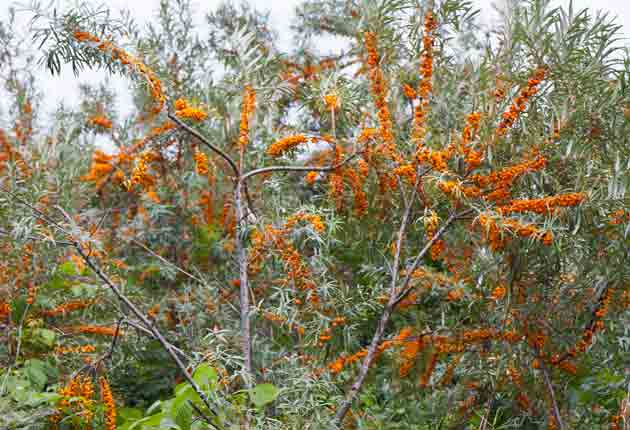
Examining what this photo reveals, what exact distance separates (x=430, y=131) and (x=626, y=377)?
1.25 m

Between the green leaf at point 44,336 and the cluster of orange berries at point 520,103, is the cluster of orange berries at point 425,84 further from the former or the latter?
the green leaf at point 44,336

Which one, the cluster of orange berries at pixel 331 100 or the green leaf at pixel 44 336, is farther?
the green leaf at pixel 44 336

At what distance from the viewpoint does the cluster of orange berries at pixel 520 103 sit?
235 cm

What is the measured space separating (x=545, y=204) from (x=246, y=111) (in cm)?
115

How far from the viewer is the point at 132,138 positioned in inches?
209

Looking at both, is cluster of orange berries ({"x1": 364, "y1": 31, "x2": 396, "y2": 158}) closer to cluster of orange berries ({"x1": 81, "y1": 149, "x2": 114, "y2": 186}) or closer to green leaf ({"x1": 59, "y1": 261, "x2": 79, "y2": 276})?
green leaf ({"x1": 59, "y1": 261, "x2": 79, "y2": 276})

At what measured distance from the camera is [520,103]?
93.0 inches

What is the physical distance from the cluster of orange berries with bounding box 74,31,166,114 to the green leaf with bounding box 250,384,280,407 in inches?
40.7

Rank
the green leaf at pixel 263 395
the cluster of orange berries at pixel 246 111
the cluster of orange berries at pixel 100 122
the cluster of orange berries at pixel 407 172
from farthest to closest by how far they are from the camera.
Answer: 1. the cluster of orange berries at pixel 100 122
2. the cluster of orange berries at pixel 246 111
3. the cluster of orange berries at pixel 407 172
4. the green leaf at pixel 263 395

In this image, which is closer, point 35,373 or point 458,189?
point 458,189

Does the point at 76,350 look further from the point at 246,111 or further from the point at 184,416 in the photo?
the point at 246,111

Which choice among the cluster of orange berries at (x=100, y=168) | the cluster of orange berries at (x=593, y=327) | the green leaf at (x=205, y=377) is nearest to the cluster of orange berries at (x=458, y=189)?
the cluster of orange berries at (x=593, y=327)

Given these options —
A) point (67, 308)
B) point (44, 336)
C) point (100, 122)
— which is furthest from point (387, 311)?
point (100, 122)

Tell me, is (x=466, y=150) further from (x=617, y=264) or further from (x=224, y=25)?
(x=224, y=25)
